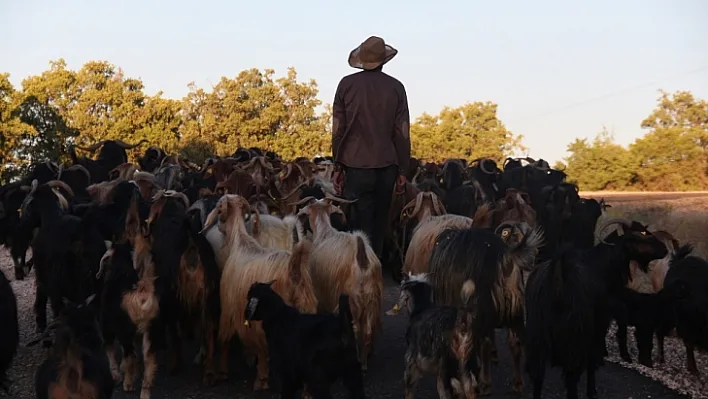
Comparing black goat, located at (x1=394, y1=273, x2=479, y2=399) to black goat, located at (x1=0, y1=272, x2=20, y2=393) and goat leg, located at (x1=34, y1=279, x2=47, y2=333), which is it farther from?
goat leg, located at (x1=34, y1=279, x2=47, y2=333)

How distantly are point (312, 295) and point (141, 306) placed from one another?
46.2 inches

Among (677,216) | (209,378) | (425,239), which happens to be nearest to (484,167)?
(425,239)

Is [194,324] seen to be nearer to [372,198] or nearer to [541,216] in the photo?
[372,198]

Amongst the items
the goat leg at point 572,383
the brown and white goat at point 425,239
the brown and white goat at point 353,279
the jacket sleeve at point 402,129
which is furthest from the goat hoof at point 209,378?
the goat leg at point 572,383

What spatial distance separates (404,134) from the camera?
22.3ft

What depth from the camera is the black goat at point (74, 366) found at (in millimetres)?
4211

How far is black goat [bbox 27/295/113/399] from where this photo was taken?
→ 4.21 meters

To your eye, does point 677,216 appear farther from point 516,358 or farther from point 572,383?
point 572,383

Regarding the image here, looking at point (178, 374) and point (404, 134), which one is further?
point (404, 134)


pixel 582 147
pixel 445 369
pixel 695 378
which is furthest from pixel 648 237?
pixel 582 147

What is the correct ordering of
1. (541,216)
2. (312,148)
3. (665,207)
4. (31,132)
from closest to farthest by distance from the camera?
(541,216) → (665,207) → (31,132) → (312,148)

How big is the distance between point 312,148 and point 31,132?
14113mm

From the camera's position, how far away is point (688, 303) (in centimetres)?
633

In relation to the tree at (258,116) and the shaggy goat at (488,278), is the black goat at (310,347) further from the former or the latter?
the tree at (258,116)
